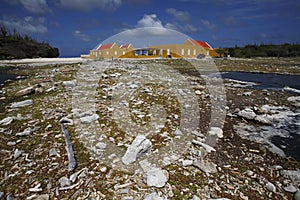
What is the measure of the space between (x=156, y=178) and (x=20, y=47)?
132 ft

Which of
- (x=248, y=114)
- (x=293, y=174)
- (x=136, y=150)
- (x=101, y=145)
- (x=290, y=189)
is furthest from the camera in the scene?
(x=248, y=114)

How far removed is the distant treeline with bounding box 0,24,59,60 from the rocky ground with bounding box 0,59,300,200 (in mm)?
32801

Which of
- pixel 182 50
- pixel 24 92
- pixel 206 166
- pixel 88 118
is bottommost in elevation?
pixel 206 166

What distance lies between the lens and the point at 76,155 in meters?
2.89

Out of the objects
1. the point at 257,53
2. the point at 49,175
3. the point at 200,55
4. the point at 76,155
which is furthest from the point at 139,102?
the point at 257,53

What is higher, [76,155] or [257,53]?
[257,53]

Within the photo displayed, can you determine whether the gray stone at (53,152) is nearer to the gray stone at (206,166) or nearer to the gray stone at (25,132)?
the gray stone at (25,132)

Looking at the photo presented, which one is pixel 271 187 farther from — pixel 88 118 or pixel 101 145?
pixel 88 118

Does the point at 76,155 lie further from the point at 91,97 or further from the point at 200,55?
the point at 200,55

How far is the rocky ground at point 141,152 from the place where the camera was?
2.31 m

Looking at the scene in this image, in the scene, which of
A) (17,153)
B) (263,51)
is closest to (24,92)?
(17,153)

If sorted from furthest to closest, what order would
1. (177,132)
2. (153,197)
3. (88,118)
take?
(88,118), (177,132), (153,197)

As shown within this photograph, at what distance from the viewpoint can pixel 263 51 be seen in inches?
1629

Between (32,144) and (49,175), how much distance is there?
3.21ft
